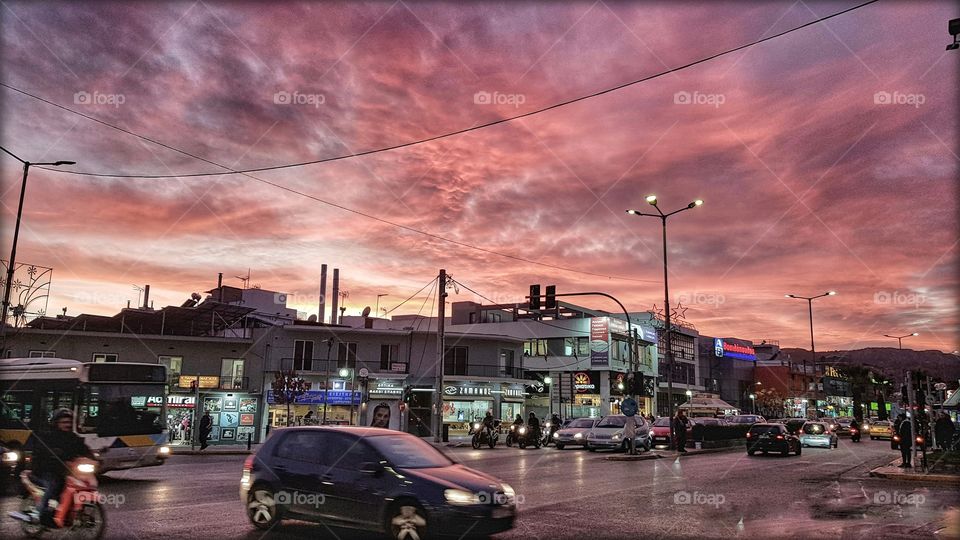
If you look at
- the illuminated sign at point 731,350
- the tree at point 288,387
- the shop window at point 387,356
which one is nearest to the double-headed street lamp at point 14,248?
the tree at point 288,387

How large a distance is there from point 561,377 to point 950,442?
36414 millimetres

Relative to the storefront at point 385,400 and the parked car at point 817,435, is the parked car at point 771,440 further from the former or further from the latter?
the storefront at point 385,400

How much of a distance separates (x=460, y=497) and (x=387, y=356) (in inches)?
1520

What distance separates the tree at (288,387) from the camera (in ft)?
131

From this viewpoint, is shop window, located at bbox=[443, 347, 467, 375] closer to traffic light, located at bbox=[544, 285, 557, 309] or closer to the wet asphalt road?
traffic light, located at bbox=[544, 285, 557, 309]

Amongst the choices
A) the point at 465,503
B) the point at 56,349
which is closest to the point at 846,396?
the point at 56,349

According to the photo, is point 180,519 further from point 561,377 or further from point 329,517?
point 561,377

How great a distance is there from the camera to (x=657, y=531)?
9195 mm

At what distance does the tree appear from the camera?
Answer: 39906 mm

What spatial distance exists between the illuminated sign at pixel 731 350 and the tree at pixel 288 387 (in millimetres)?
56334

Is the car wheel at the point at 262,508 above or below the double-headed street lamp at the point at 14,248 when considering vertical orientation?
below

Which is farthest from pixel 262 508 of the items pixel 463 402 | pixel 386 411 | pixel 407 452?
pixel 463 402

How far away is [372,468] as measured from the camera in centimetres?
808

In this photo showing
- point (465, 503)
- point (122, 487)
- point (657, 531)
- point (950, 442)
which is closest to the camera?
point (465, 503)
